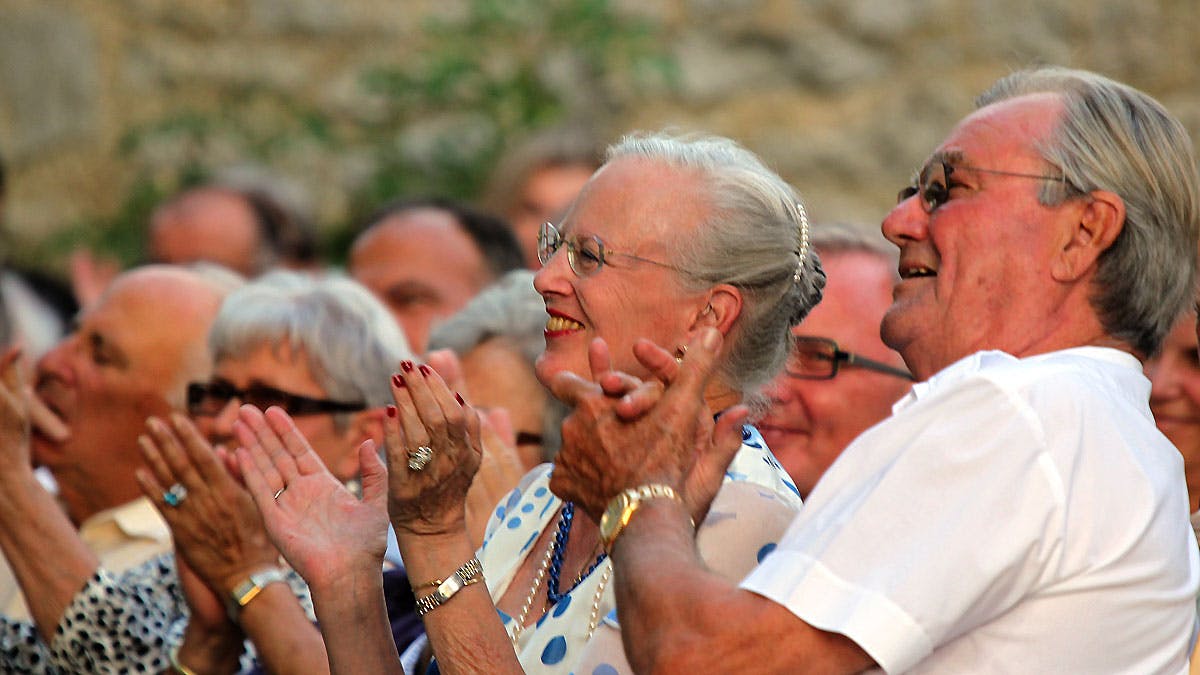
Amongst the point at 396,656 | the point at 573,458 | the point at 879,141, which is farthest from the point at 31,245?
the point at 573,458

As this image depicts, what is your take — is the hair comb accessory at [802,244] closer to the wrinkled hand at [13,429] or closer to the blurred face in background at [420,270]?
the wrinkled hand at [13,429]

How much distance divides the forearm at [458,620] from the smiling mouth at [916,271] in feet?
2.86

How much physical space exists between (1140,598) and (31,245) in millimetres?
6576

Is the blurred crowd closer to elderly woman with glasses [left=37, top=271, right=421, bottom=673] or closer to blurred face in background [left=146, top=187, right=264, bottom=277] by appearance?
elderly woman with glasses [left=37, top=271, right=421, bottom=673]

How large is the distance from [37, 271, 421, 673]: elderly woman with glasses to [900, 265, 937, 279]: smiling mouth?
4.39 feet

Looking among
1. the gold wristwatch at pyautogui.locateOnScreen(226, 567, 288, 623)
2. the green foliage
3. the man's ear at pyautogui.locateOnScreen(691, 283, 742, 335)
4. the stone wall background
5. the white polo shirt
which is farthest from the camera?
the green foliage

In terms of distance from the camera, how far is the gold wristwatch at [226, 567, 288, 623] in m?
3.19

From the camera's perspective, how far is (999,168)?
2383mm

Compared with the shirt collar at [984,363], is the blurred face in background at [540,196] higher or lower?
lower

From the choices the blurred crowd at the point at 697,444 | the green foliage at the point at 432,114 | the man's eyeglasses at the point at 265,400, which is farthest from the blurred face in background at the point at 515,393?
the green foliage at the point at 432,114

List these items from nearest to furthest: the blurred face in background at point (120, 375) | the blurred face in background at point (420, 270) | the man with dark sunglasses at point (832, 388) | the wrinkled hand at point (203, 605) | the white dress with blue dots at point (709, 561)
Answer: the white dress with blue dots at point (709, 561), the wrinkled hand at point (203, 605), the man with dark sunglasses at point (832, 388), the blurred face in background at point (120, 375), the blurred face in background at point (420, 270)

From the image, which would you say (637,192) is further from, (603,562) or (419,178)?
(419,178)

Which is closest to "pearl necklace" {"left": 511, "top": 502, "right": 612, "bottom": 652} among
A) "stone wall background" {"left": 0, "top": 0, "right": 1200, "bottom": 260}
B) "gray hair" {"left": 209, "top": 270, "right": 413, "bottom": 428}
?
"gray hair" {"left": 209, "top": 270, "right": 413, "bottom": 428}

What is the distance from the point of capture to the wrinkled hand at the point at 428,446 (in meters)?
2.30
